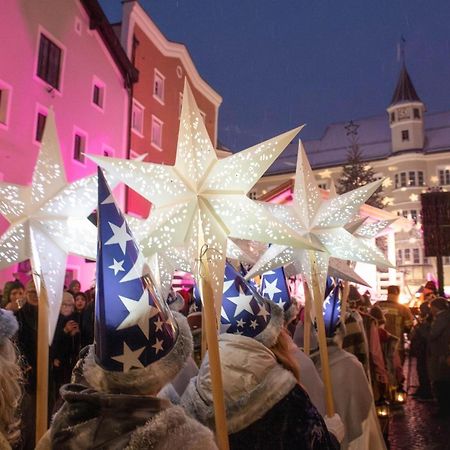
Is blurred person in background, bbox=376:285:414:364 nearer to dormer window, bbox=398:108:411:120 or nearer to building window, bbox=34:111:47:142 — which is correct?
building window, bbox=34:111:47:142

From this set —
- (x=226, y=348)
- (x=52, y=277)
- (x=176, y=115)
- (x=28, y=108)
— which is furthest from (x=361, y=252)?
(x=176, y=115)

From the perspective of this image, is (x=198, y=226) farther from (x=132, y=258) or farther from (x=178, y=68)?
(x=178, y=68)

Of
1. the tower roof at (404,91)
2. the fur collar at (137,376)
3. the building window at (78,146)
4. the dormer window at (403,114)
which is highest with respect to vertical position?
the tower roof at (404,91)

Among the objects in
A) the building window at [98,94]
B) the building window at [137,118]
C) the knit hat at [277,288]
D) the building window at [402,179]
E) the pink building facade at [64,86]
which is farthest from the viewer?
Result: the building window at [402,179]

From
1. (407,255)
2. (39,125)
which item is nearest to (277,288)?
(39,125)

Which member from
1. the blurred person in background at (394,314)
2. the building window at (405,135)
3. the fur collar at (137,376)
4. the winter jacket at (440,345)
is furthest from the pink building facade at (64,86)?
the building window at (405,135)

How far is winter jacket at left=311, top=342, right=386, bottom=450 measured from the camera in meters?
3.94

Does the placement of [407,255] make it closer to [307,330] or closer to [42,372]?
[307,330]

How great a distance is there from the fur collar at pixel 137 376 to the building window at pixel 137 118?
1953 cm

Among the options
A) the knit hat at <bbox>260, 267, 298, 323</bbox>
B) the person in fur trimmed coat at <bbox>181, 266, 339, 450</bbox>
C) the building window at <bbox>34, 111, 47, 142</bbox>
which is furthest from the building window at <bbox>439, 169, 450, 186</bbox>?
the person in fur trimmed coat at <bbox>181, 266, 339, 450</bbox>

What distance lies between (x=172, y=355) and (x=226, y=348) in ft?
2.25

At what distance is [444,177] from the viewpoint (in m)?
47.4

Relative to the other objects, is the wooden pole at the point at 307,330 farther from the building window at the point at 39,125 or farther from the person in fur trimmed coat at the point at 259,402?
the building window at the point at 39,125

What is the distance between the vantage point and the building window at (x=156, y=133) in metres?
22.3
